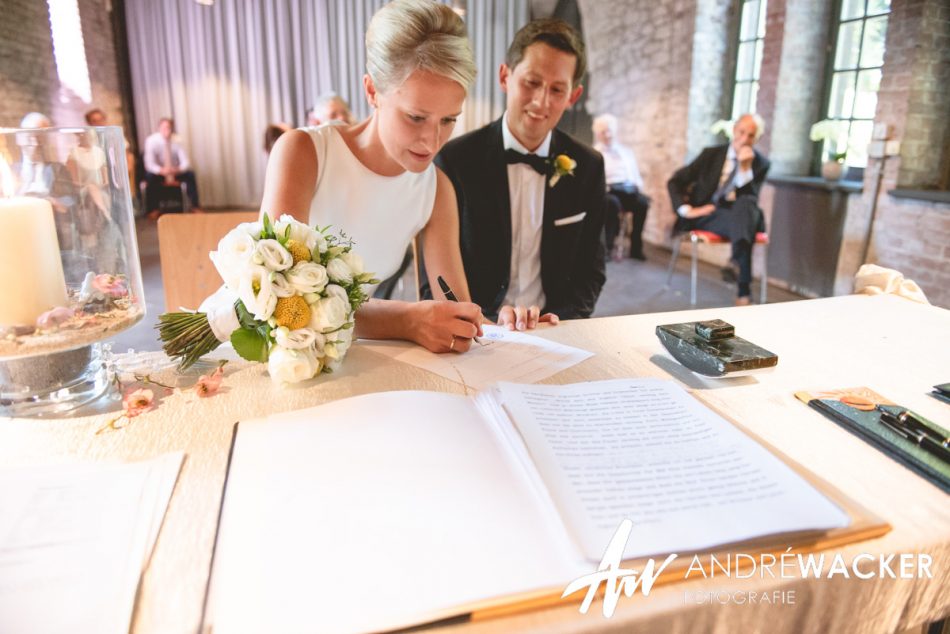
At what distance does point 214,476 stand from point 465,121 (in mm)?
8468

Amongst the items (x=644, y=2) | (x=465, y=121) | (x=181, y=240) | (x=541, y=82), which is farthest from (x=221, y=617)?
(x=465, y=121)

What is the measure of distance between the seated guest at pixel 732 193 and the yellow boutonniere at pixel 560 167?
9.21ft

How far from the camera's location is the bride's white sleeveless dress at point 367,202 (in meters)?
1.59

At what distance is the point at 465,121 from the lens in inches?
341

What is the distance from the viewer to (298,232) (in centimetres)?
95

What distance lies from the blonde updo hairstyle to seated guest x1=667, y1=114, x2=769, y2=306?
365 cm

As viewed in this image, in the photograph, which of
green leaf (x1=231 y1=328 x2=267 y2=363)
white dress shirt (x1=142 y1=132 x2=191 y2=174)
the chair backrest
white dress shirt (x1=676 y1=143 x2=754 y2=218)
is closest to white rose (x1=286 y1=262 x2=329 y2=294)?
green leaf (x1=231 y1=328 x2=267 y2=363)

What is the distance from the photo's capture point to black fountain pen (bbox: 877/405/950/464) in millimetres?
733

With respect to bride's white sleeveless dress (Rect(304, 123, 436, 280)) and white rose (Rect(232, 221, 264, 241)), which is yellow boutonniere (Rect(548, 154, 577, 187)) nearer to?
bride's white sleeveless dress (Rect(304, 123, 436, 280))

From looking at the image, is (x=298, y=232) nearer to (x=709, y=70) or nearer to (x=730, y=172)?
Result: (x=730, y=172)

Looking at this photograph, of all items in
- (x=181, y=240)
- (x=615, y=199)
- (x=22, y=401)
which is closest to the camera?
(x=22, y=401)

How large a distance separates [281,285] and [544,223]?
1359 mm

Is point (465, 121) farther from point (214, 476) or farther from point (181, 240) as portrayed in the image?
point (214, 476)

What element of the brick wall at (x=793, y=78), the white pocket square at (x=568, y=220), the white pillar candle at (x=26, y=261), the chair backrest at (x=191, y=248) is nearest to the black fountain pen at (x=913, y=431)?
the white pillar candle at (x=26, y=261)
